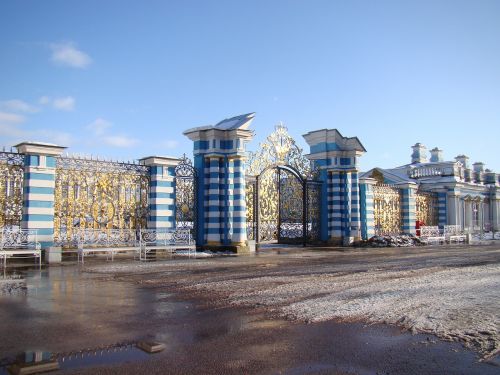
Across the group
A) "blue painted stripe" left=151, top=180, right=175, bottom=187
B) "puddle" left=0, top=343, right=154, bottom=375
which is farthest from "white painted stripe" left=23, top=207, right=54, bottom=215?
"puddle" left=0, top=343, right=154, bottom=375

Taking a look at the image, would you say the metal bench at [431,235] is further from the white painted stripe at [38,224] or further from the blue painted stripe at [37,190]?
the blue painted stripe at [37,190]

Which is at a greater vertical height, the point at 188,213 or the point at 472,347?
the point at 188,213

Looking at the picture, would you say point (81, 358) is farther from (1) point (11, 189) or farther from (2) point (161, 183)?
(2) point (161, 183)

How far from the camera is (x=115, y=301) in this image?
7.43 meters

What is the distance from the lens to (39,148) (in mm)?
14266

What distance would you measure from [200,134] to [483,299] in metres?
13.3

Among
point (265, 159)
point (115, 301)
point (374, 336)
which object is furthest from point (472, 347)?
point (265, 159)

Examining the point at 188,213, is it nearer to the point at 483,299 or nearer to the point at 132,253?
the point at 132,253

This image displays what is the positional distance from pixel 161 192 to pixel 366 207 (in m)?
12.6

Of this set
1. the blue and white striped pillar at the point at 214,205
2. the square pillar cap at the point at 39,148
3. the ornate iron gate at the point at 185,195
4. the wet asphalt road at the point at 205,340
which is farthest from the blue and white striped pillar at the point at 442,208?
the wet asphalt road at the point at 205,340

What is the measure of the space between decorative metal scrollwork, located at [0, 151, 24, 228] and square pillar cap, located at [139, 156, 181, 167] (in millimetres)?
4261

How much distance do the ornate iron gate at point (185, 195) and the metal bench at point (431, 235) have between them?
49.8ft

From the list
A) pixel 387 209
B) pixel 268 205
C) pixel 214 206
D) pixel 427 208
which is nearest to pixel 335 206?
pixel 268 205

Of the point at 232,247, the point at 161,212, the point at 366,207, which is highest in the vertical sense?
the point at 366,207
